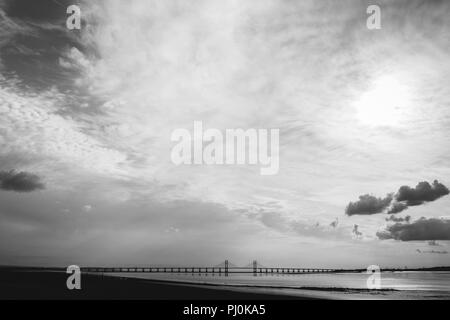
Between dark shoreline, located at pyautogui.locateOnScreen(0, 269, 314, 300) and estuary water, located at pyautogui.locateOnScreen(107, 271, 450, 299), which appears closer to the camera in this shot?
dark shoreline, located at pyautogui.locateOnScreen(0, 269, 314, 300)

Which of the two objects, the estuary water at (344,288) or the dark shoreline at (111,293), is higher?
the dark shoreline at (111,293)

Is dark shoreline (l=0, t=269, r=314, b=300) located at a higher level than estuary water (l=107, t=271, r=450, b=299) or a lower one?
higher

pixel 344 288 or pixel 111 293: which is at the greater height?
pixel 111 293

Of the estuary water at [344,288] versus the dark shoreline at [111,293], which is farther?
the estuary water at [344,288]

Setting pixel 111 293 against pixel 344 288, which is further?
pixel 344 288
